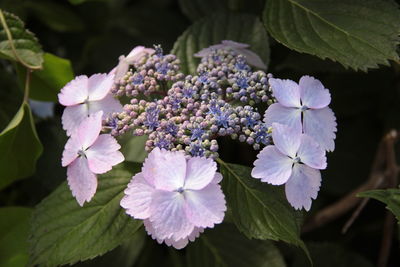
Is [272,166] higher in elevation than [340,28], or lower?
lower

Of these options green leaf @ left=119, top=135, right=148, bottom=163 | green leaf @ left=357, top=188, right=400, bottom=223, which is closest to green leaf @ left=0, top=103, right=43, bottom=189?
green leaf @ left=119, top=135, right=148, bottom=163

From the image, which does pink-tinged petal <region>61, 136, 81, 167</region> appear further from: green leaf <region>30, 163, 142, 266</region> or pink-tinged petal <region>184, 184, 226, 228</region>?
pink-tinged petal <region>184, 184, 226, 228</region>

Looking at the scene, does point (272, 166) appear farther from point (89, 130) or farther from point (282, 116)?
point (89, 130)

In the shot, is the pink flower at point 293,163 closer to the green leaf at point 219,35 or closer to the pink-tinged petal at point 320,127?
the pink-tinged petal at point 320,127

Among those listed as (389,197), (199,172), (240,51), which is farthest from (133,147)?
(389,197)

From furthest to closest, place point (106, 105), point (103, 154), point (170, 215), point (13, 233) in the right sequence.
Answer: point (13, 233), point (106, 105), point (103, 154), point (170, 215)

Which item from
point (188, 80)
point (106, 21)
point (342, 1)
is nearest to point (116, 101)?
point (188, 80)
